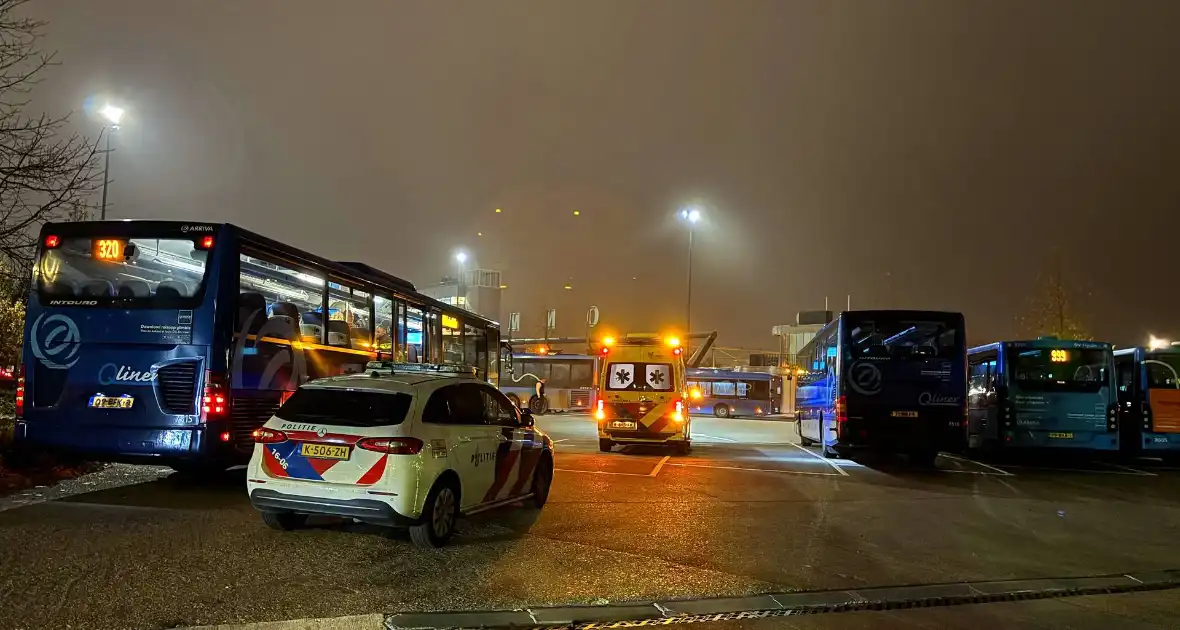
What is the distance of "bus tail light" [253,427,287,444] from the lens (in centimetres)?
739

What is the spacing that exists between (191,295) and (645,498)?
6.37m

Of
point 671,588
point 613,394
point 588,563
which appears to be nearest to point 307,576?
point 588,563

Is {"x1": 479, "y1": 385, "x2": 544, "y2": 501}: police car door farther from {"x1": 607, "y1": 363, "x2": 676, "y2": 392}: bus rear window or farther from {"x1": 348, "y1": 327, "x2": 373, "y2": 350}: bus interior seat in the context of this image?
{"x1": 607, "y1": 363, "x2": 676, "y2": 392}: bus rear window

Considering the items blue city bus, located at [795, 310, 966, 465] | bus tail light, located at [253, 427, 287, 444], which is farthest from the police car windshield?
blue city bus, located at [795, 310, 966, 465]

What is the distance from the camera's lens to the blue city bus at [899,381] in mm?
16062

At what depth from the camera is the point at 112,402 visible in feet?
31.5

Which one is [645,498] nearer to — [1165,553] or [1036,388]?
[1165,553]

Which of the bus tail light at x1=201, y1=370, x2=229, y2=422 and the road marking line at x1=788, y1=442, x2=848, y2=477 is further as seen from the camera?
the road marking line at x1=788, y1=442, x2=848, y2=477

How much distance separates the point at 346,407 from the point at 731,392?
38.6 m

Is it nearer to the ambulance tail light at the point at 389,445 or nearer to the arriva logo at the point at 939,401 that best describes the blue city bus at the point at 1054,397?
the arriva logo at the point at 939,401

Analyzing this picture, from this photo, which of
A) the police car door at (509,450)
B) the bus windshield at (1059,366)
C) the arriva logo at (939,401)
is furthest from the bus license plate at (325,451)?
the bus windshield at (1059,366)

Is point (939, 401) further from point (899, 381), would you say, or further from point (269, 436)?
point (269, 436)

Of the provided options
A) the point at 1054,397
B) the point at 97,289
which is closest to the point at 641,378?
the point at 1054,397

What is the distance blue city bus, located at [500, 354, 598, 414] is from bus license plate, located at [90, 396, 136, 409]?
3176 centimetres
